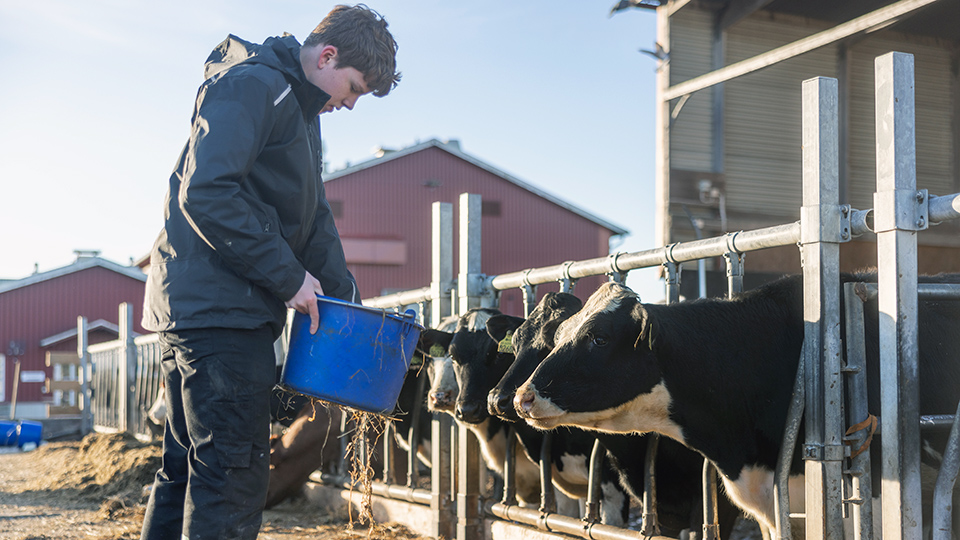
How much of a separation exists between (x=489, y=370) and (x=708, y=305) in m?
1.47

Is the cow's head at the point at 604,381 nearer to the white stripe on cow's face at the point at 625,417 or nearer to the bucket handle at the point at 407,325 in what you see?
the white stripe on cow's face at the point at 625,417

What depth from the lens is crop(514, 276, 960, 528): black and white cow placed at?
282cm

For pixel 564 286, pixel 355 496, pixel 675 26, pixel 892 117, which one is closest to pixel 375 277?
pixel 675 26

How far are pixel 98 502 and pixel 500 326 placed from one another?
4158 mm

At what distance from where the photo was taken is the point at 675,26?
494 inches

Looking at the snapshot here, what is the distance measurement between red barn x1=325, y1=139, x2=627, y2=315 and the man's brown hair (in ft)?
66.3

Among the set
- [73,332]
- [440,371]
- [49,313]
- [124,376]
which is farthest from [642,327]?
[49,313]

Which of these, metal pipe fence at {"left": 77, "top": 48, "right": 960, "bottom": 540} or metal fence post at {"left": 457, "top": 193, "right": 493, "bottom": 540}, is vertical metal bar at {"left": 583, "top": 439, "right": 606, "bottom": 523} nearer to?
metal pipe fence at {"left": 77, "top": 48, "right": 960, "bottom": 540}

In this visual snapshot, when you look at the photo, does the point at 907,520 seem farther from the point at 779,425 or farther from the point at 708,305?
the point at 708,305

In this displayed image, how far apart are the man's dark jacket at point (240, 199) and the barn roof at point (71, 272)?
2455 centimetres

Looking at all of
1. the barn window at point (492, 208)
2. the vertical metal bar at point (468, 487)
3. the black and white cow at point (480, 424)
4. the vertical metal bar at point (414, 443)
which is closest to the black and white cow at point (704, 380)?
the black and white cow at point (480, 424)

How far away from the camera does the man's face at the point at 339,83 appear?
2682 mm

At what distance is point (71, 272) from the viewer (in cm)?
2661

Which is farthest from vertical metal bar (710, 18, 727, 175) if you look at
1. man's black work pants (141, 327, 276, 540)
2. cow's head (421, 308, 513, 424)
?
man's black work pants (141, 327, 276, 540)
